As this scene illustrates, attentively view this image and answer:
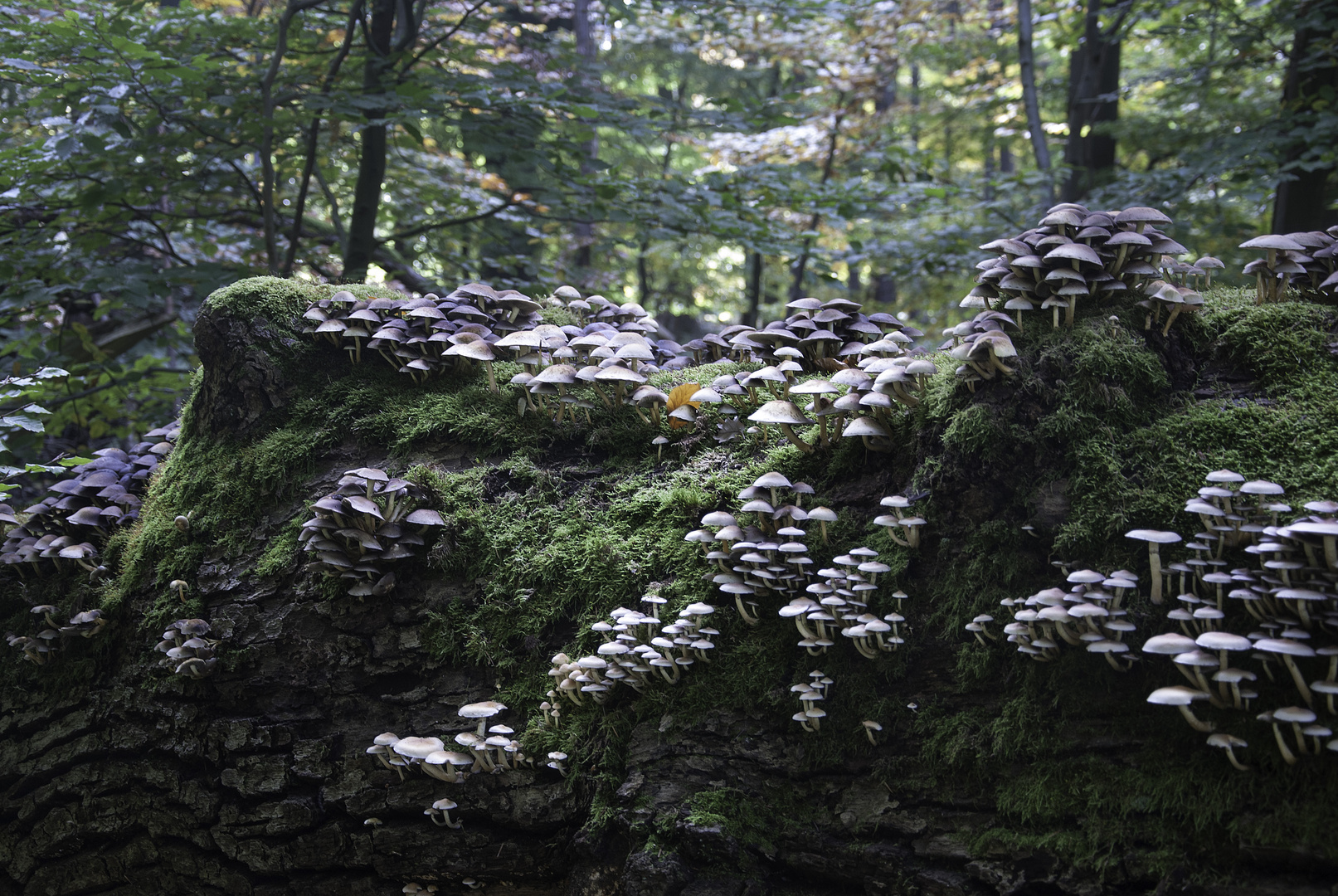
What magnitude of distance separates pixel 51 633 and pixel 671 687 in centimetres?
381

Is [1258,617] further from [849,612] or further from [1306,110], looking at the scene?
[1306,110]

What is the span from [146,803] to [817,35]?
43.9 feet

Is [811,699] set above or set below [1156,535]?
below

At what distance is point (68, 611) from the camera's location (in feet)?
14.9

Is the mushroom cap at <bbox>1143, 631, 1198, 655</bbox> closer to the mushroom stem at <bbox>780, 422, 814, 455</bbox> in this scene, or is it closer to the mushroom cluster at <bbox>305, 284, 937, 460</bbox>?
the mushroom cluster at <bbox>305, 284, 937, 460</bbox>

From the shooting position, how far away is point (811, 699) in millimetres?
2814

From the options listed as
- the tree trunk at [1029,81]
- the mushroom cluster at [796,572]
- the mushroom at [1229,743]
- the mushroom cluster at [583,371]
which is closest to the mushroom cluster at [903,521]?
the mushroom cluster at [796,572]

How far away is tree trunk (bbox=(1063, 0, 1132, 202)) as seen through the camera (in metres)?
9.73

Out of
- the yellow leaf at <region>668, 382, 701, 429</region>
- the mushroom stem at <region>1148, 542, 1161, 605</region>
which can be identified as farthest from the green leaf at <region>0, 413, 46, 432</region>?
the mushroom stem at <region>1148, 542, 1161, 605</region>

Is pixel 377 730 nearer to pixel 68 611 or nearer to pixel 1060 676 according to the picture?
pixel 68 611

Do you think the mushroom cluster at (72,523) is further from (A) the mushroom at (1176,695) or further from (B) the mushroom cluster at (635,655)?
(A) the mushroom at (1176,695)

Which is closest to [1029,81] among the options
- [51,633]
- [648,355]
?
[648,355]

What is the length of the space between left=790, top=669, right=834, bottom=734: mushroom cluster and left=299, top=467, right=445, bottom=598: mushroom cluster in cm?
197

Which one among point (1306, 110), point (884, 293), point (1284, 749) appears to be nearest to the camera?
point (1284, 749)
